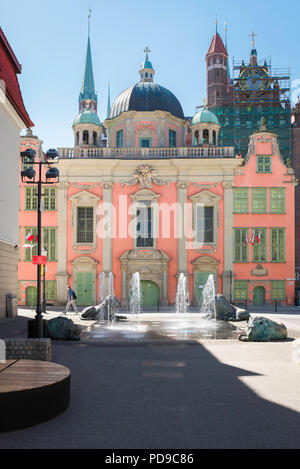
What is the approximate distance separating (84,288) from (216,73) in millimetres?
41759

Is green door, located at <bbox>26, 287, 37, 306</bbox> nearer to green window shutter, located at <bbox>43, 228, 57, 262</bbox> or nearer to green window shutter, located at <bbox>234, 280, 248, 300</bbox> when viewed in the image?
green window shutter, located at <bbox>43, 228, 57, 262</bbox>

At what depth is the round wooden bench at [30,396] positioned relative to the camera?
260 inches

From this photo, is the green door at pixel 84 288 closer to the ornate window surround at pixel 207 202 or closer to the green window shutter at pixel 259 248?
the ornate window surround at pixel 207 202

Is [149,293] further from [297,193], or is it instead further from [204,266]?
[297,193]

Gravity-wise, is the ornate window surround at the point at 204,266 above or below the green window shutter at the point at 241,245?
below

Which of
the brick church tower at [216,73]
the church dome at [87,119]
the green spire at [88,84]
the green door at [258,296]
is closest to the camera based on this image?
the green door at [258,296]

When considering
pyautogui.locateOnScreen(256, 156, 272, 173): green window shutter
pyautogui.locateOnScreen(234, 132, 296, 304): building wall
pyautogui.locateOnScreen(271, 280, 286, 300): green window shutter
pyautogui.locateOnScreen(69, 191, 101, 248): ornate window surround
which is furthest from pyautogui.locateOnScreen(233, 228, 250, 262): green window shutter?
pyautogui.locateOnScreen(69, 191, 101, 248): ornate window surround

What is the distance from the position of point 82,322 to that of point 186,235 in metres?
14.7

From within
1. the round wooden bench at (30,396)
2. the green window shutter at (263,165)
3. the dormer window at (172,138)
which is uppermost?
the dormer window at (172,138)

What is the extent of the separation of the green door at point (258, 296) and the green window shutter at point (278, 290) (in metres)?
0.72

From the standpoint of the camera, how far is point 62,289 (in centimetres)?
3419

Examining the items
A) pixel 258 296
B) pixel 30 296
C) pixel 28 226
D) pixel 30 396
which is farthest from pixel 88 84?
pixel 30 396

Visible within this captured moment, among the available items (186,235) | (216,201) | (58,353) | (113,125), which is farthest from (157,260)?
(58,353)

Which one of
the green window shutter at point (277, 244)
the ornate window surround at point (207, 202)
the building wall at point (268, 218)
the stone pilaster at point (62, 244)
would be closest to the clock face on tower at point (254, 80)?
the building wall at point (268, 218)
